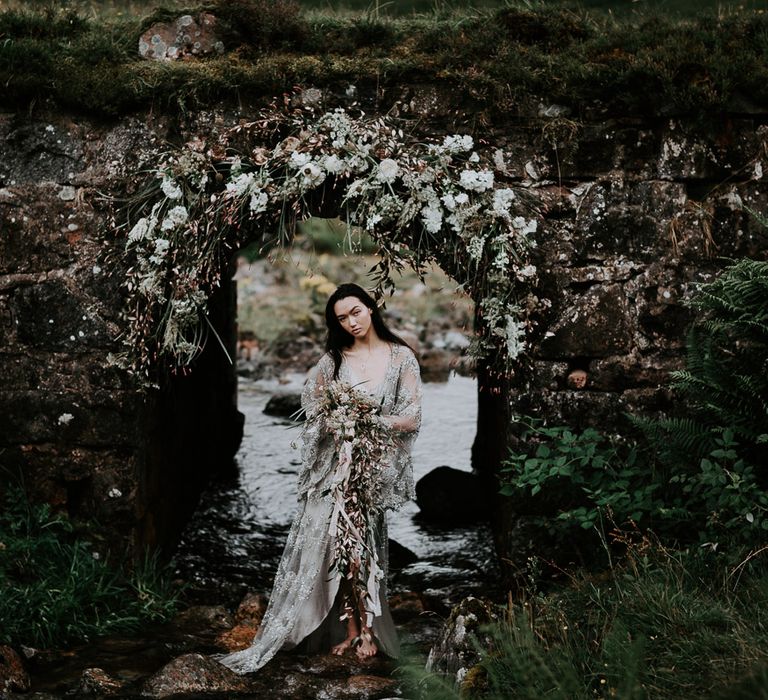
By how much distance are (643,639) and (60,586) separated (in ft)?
12.1

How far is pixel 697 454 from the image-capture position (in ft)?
16.8

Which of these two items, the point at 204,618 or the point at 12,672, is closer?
the point at 12,672

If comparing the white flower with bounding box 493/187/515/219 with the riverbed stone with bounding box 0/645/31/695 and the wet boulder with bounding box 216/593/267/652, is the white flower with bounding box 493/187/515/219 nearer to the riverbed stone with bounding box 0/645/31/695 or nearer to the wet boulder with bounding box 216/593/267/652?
the wet boulder with bounding box 216/593/267/652

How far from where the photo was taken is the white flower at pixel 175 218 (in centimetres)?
538

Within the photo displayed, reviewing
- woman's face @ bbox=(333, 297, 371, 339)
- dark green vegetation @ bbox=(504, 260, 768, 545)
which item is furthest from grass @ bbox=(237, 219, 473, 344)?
woman's face @ bbox=(333, 297, 371, 339)

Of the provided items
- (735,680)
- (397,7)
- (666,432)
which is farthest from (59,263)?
(735,680)

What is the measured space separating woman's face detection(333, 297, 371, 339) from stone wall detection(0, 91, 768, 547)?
1062mm

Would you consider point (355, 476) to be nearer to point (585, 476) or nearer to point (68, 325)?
point (585, 476)

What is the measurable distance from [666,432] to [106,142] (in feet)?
12.8

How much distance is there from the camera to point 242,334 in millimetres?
14984

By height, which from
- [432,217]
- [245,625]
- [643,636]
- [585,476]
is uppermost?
[432,217]

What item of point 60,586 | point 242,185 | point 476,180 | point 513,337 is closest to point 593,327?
point 513,337

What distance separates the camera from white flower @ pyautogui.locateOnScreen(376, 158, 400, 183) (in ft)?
17.4

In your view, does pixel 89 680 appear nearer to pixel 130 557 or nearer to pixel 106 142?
pixel 130 557
